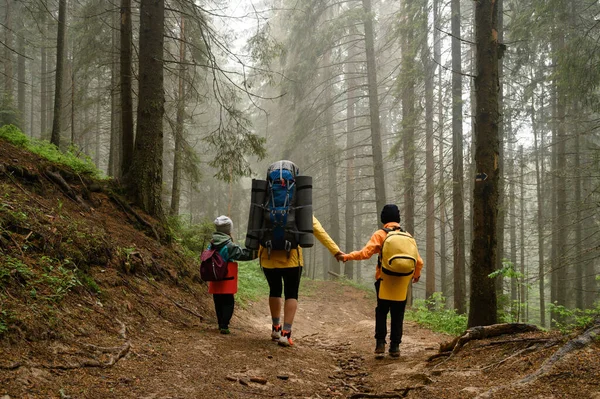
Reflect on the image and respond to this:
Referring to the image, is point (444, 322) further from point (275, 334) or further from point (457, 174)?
A: point (275, 334)

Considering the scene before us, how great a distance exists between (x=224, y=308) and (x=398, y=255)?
98.4 inches

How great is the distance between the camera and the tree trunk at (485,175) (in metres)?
4.96

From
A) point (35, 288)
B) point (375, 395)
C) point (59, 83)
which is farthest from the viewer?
point (59, 83)

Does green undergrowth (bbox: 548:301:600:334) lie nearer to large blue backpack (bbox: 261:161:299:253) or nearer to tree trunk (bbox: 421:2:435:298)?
large blue backpack (bbox: 261:161:299:253)

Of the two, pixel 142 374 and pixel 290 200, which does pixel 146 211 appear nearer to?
pixel 290 200

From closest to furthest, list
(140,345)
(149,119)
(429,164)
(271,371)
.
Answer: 1. (140,345)
2. (271,371)
3. (149,119)
4. (429,164)

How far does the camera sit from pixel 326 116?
21.6 meters

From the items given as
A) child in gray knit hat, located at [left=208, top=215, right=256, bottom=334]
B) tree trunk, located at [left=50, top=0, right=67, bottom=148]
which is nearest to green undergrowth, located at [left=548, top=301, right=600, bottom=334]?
child in gray knit hat, located at [left=208, top=215, right=256, bottom=334]

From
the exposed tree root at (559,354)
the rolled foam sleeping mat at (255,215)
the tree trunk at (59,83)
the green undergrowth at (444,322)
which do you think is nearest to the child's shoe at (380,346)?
the rolled foam sleeping mat at (255,215)

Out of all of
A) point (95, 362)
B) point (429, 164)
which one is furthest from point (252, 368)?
point (429, 164)

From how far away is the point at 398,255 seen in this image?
4.95 m

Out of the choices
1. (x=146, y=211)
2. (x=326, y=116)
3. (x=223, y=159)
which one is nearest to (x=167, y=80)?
(x=326, y=116)

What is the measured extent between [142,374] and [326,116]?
19677 mm

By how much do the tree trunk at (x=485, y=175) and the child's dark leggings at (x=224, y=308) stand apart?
10.8 ft
